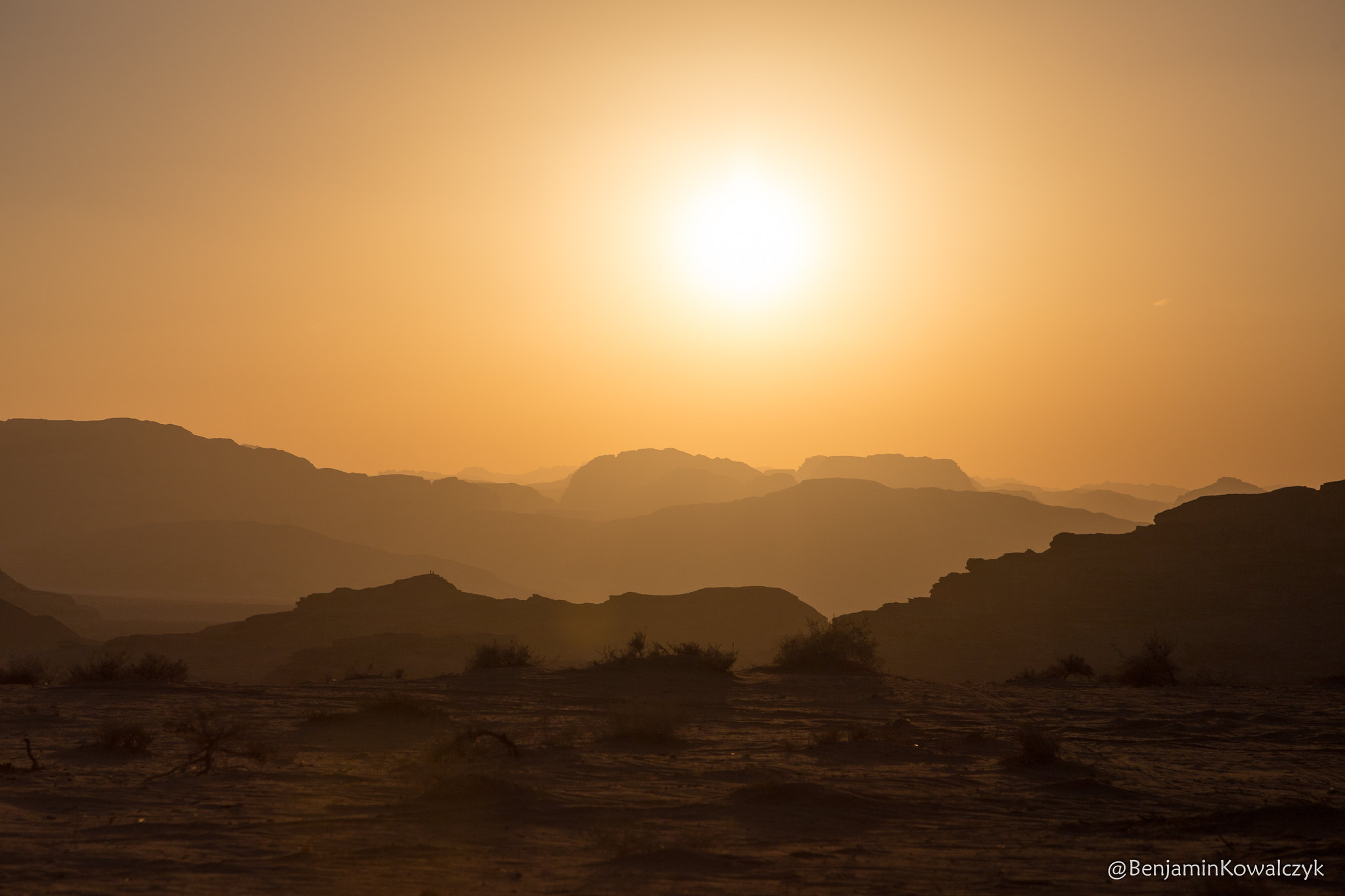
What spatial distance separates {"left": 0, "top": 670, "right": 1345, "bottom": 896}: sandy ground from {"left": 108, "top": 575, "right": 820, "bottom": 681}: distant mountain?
83.2ft

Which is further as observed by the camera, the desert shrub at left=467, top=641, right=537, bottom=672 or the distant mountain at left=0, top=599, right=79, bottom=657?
the distant mountain at left=0, top=599, right=79, bottom=657

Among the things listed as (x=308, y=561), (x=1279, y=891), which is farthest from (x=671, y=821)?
(x=308, y=561)

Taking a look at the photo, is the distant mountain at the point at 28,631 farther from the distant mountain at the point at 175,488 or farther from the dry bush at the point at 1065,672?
the distant mountain at the point at 175,488

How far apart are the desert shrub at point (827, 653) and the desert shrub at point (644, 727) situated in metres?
8.71

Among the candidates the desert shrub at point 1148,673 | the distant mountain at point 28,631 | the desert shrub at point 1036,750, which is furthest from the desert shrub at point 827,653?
the distant mountain at point 28,631

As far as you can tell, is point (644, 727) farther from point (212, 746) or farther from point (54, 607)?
point (54, 607)

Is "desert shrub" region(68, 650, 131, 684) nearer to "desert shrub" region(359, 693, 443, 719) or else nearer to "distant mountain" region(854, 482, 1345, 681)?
"desert shrub" region(359, 693, 443, 719)

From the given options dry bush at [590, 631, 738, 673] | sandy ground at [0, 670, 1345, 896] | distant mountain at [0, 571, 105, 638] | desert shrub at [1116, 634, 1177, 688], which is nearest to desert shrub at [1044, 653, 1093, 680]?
desert shrub at [1116, 634, 1177, 688]

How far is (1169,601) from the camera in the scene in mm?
39500

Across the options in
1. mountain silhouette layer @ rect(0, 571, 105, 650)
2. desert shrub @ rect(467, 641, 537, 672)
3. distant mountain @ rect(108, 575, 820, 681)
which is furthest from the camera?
mountain silhouette layer @ rect(0, 571, 105, 650)

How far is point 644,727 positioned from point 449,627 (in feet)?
125

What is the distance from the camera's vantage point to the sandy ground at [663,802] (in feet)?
20.6

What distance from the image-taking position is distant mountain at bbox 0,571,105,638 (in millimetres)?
68500

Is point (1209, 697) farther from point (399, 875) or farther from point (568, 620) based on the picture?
point (568, 620)
